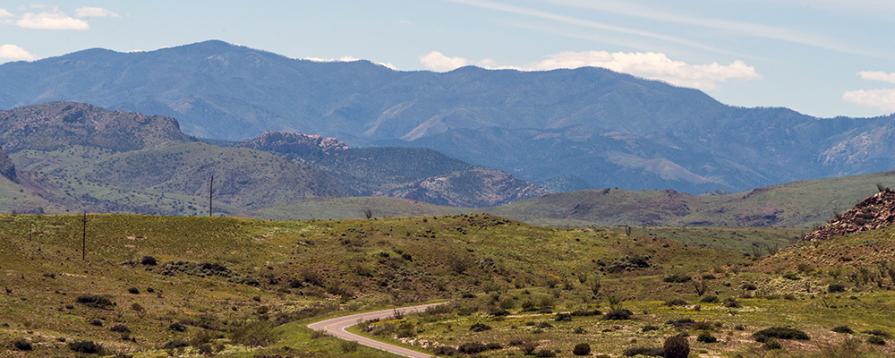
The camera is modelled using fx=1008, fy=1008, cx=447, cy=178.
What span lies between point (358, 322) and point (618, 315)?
24.0 meters

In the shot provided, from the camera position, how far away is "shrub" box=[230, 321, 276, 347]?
74887 millimetres

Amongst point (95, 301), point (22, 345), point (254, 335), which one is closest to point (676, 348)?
point (254, 335)

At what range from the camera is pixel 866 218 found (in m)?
119

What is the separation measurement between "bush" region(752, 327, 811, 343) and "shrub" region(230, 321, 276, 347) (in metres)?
34.8

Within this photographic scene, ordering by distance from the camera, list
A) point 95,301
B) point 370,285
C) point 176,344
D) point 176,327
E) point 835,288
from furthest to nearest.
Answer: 1. point 370,285
2. point 95,301
3. point 835,288
4. point 176,327
5. point 176,344

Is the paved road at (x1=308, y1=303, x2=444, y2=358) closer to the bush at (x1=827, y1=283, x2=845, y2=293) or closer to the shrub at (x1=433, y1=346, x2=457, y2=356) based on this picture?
the shrub at (x1=433, y1=346, x2=457, y2=356)

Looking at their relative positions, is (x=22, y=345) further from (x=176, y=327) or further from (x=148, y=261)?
(x=148, y=261)

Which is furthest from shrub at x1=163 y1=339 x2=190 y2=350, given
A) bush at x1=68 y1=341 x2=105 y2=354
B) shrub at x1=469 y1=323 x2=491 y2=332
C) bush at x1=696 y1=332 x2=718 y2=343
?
bush at x1=696 y1=332 x2=718 y2=343

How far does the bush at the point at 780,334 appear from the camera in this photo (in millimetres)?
62938

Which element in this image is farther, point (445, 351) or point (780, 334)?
point (445, 351)

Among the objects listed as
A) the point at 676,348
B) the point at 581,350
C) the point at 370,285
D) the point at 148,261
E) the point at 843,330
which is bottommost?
the point at 370,285

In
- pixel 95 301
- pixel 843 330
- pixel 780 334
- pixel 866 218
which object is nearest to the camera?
pixel 780 334

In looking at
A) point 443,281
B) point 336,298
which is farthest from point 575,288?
point 336,298

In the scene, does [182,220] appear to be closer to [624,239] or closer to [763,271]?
[624,239]
